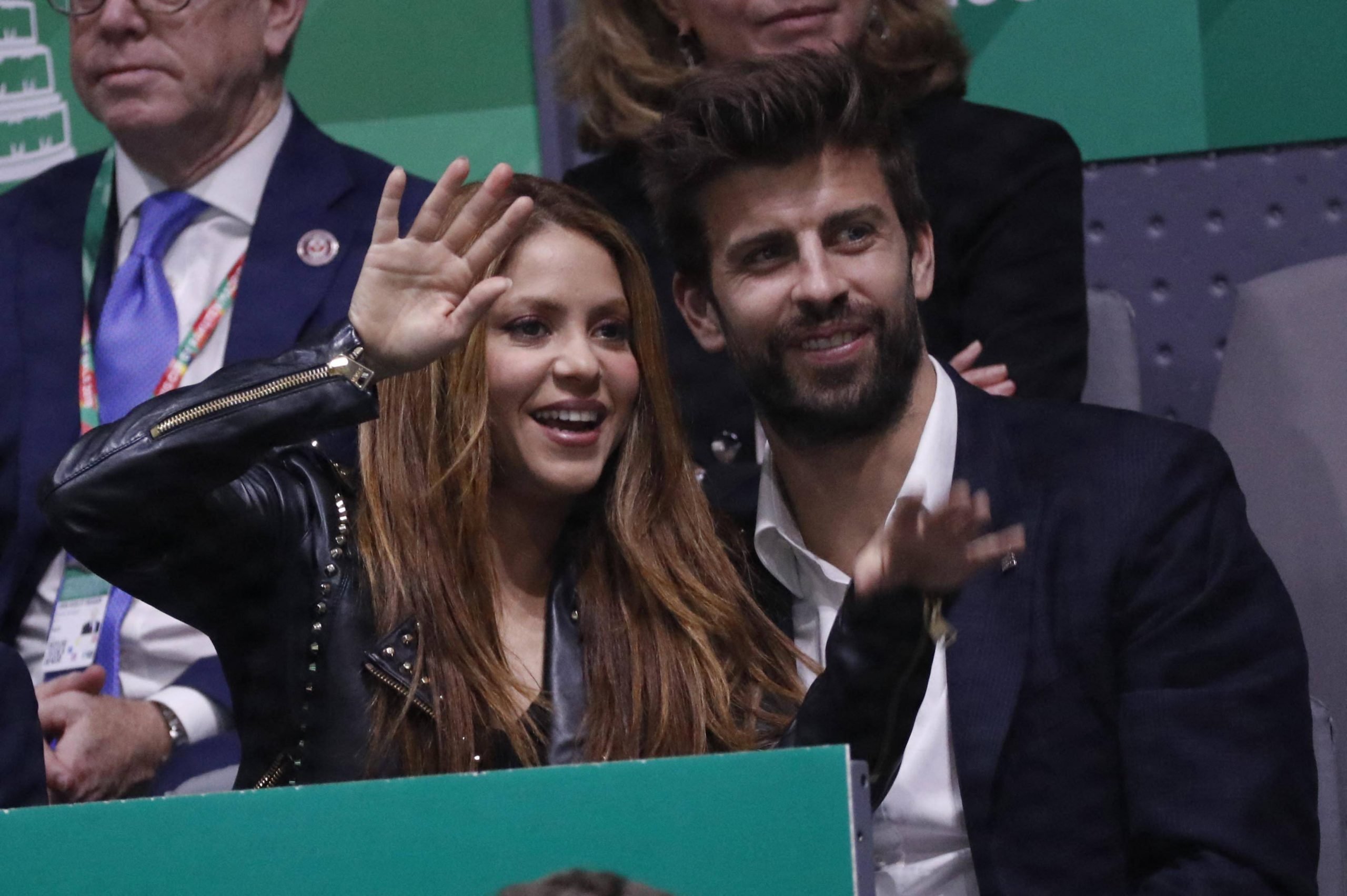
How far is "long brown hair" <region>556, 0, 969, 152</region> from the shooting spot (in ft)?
7.63

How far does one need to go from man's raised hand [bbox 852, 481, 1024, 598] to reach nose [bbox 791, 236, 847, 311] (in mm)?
544

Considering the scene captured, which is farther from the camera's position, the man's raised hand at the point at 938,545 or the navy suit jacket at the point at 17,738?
the navy suit jacket at the point at 17,738

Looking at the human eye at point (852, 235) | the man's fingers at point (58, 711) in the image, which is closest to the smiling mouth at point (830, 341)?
the human eye at point (852, 235)

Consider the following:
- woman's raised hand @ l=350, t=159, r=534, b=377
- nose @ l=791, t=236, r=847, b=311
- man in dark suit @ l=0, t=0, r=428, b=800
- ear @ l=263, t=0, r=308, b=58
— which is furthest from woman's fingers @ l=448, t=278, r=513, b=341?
ear @ l=263, t=0, r=308, b=58

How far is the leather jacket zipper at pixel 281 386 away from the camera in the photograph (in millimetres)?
1549

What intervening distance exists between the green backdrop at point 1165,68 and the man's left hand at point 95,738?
4.77 ft

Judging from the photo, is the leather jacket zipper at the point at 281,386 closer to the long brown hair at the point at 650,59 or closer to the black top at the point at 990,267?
the black top at the point at 990,267

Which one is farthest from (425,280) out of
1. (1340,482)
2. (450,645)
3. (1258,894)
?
(1340,482)

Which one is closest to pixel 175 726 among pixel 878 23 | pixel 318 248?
pixel 318 248

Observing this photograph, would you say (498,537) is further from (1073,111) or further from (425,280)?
(1073,111)

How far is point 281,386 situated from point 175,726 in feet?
2.28

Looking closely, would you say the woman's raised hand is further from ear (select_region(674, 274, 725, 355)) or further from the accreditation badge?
the accreditation badge

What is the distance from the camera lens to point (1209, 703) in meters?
1.56

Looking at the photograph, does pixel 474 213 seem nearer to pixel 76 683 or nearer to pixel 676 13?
pixel 76 683
